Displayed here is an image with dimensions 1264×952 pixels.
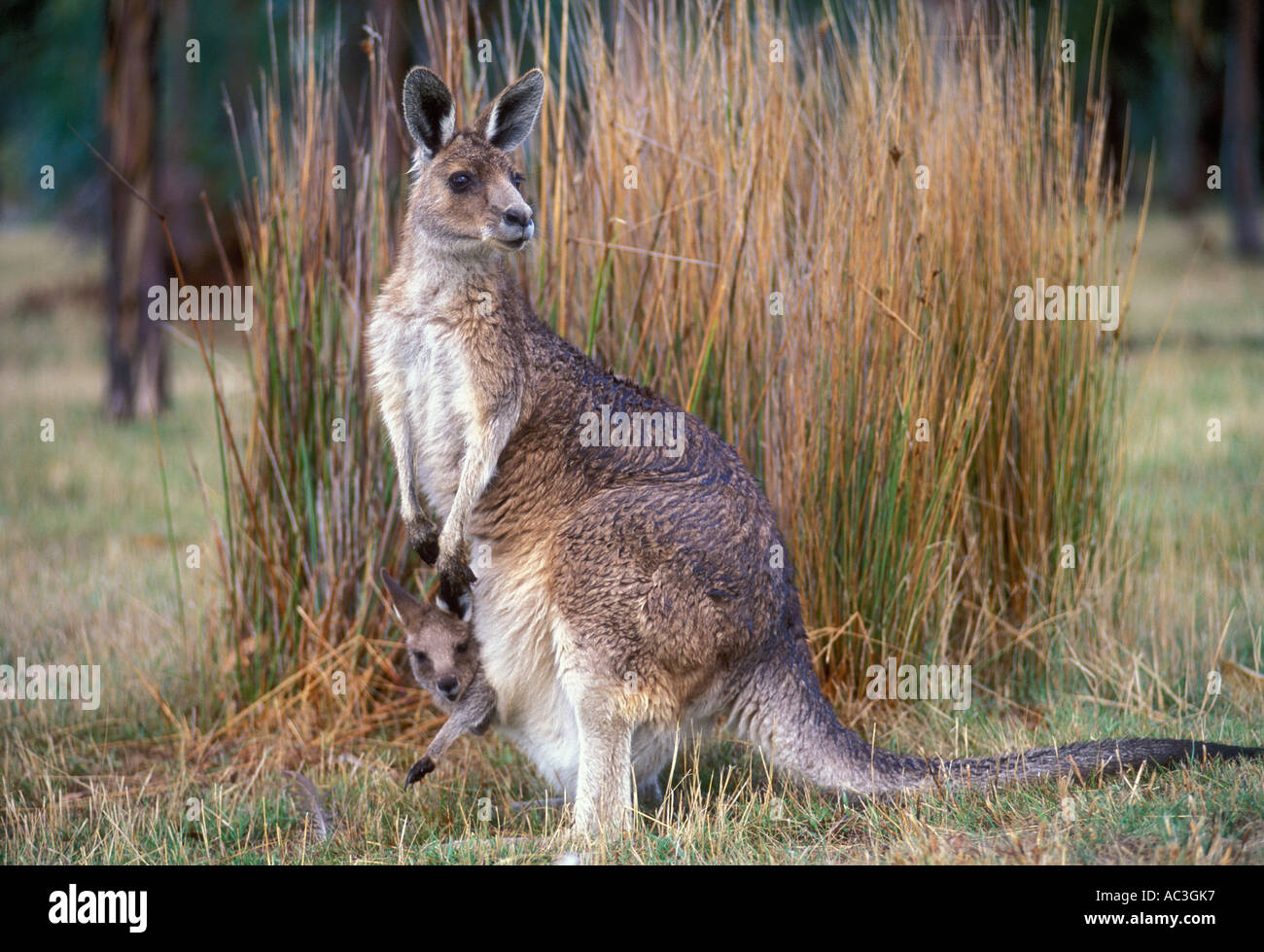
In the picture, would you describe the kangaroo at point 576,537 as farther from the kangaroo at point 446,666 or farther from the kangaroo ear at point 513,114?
the kangaroo at point 446,666

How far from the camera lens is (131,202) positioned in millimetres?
10211

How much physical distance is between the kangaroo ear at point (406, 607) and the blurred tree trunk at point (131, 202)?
20.6 feet

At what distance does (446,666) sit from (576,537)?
734mm

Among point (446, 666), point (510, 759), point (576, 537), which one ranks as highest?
point (576, 537)

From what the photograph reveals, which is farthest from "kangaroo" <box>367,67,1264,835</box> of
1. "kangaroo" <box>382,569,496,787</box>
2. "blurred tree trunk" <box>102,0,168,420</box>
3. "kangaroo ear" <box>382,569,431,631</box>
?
"blurred tree trunk" <box>102,0,168,420</box>

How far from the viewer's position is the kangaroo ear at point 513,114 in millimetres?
4043

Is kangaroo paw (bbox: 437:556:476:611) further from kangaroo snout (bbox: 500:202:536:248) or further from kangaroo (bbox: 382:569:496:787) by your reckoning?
kangaroo snout (bbox: 500:202:536:248)

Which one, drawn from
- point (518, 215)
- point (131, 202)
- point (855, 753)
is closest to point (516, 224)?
point (518, 215)

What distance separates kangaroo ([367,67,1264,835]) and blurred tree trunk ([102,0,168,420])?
6.14 meters

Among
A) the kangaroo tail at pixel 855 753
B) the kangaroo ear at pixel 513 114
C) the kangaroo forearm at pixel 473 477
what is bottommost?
the kangaroo tail at pixel 855 753

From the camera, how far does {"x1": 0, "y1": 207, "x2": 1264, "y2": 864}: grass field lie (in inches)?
141

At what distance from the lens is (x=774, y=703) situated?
391 cm

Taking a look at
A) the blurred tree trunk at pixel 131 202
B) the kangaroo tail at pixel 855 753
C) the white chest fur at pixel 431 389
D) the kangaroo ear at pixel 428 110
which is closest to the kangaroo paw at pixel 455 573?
the white chest fur at pixel 431 389

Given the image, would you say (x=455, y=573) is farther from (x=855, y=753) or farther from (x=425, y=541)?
(x=855, y=753)
